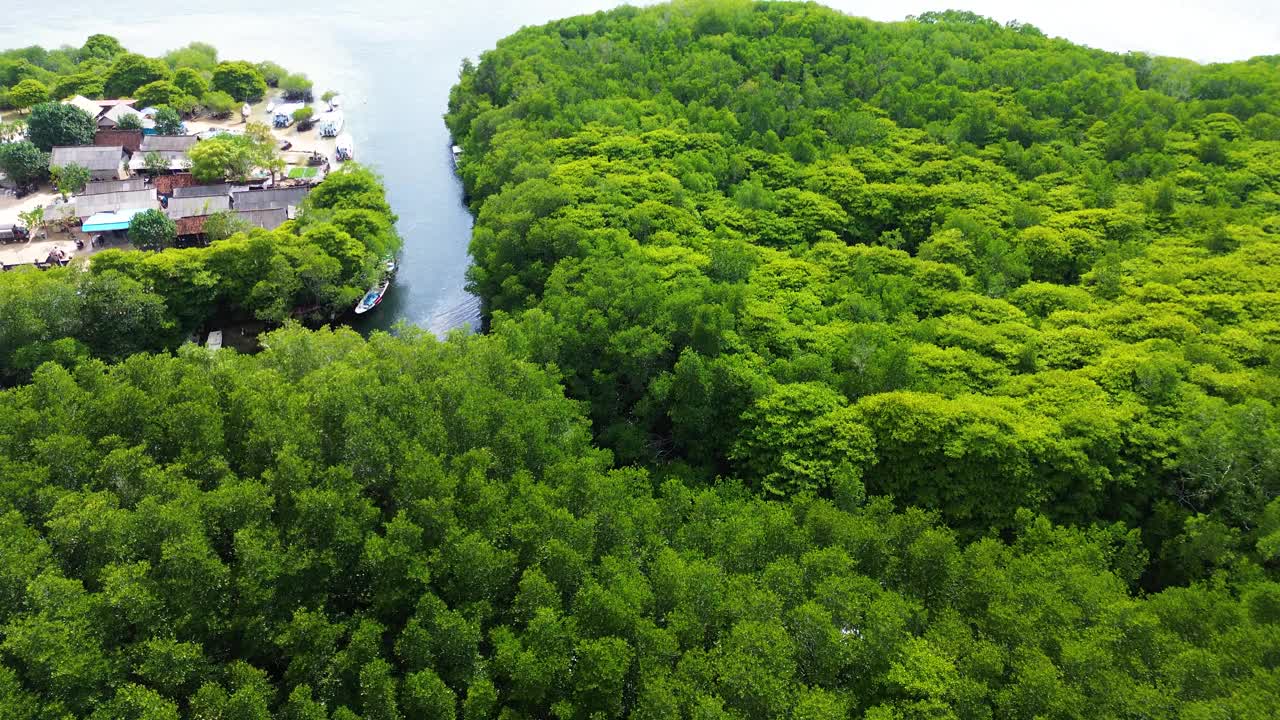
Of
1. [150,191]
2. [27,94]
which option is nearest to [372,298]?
[150,191]

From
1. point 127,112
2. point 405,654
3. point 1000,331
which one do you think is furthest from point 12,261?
point 1000,331

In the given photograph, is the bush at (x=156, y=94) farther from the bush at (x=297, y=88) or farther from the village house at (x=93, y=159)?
the village house at (x=93, y=159)

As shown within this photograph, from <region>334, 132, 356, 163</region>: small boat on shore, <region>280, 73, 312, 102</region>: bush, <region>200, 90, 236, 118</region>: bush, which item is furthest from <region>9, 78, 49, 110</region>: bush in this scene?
<region>334, 132, 356, 163</region>: small boat on shore

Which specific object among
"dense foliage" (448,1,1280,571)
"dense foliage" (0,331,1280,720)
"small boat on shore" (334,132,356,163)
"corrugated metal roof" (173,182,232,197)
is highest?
"dense foliage" (448,1,1280,571)

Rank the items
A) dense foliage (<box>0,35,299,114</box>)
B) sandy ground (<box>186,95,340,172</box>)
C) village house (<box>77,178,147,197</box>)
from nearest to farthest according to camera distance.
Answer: village house (<box>77,178,147,197</box>) → sandy ground (<box>186,95,340,172</box>) → dense foliage (<box>0,35,299,114</box>)

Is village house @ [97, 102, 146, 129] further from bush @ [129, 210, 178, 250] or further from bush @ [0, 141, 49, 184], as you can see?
bush @ [129, 210, 178, 250]

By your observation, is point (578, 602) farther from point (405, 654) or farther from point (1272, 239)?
point (1272, 239)

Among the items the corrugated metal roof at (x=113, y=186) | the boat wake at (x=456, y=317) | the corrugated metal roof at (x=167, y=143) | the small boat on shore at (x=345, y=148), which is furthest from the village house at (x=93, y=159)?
the boat wake at (x=456, y=317)

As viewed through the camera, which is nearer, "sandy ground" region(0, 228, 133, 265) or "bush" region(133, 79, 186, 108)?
"sandy ground" region(0, 228, 133, 265)
